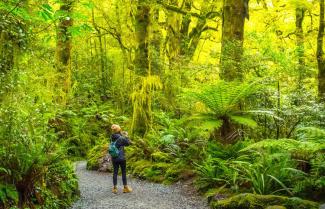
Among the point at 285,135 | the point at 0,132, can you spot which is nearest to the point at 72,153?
the point at 285,135

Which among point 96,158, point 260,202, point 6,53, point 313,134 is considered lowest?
point 96,158

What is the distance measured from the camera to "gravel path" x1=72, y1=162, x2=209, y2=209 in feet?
23.3

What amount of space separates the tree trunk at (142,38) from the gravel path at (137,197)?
11.9ft

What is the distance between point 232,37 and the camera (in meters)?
9.48

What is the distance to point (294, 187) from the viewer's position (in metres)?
6.30

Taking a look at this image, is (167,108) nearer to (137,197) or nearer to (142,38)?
(142,38)

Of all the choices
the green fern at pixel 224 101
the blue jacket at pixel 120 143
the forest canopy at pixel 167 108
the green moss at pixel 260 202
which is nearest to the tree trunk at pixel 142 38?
the forest canopy at pixel 167 108

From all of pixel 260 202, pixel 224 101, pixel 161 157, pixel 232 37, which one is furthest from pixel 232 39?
pixel 260 202

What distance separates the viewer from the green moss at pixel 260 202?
19.0ft

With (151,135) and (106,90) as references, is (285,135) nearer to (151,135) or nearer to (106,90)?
(151,135)

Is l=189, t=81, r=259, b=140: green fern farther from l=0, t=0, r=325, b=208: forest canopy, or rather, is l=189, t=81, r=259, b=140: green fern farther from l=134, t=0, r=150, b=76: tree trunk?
l=134, t=0, r=150, b=76: tree trunk

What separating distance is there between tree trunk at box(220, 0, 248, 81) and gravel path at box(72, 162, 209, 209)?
3096 millimetres

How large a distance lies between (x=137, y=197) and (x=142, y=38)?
18.3 feet

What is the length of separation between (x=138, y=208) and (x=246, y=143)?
2.88 m
